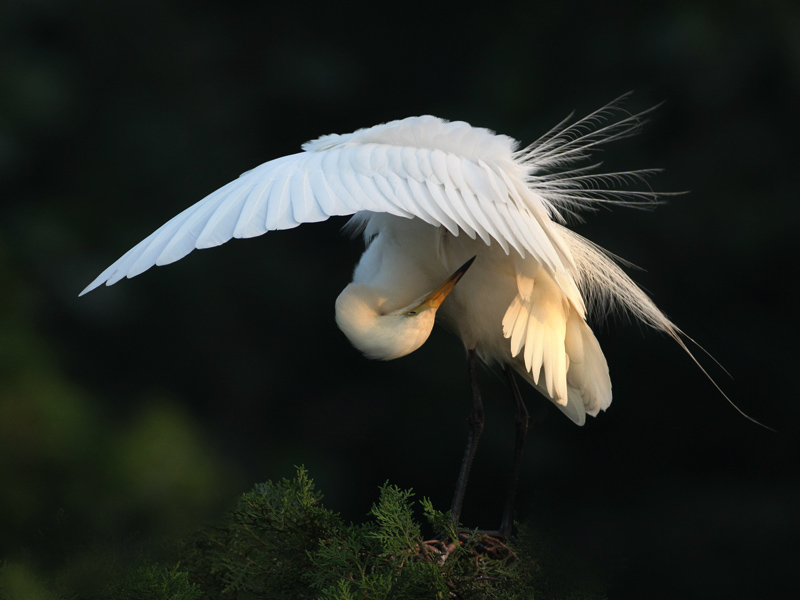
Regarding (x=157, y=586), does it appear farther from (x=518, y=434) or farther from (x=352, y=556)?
(x=518, y=434)

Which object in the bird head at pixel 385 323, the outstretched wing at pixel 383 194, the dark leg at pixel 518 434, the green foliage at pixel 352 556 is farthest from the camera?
the dark leg at pixel 518 434

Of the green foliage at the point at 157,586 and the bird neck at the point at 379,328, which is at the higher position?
the bird neck at the point at 379,328

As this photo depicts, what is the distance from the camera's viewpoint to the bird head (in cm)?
114

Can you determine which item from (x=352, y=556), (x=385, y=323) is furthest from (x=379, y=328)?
(x=352, y=556)

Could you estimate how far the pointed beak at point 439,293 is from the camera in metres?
1.18

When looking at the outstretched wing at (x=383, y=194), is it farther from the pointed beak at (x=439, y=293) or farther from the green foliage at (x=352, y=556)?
the green foliage at (x=352, y=556)

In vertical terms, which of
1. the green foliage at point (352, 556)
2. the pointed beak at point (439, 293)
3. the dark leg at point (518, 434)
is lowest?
the green foliage at point (352, 556)

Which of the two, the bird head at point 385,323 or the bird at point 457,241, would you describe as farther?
the bird head at point 385,323

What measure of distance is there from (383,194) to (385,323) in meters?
0.31

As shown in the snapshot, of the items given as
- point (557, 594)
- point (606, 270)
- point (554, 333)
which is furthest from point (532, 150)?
point (557, 594)

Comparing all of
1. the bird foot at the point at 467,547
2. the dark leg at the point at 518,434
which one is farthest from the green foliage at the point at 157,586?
the dark leg at the point at 518,434

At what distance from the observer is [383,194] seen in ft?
2.89

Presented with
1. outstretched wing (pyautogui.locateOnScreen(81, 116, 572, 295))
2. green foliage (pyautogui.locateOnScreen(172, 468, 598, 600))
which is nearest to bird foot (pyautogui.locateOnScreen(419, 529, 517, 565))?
green foliage (pyautogui.locateOnScreen(172, 468, 598, 600))

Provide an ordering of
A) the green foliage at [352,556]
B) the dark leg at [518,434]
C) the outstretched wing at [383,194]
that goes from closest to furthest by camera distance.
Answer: the outstretched wing at [383,194]
the green foliage at [352,556]
the dark leg at [518,434]
